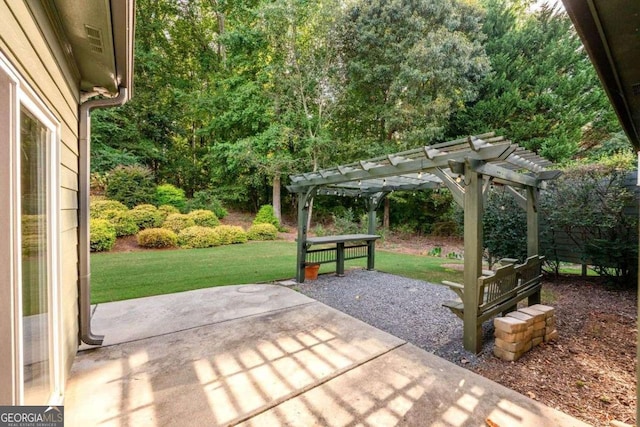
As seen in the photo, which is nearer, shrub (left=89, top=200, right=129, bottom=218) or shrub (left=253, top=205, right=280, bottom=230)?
shrub (left=89, top=200, right=129, bottom=218)

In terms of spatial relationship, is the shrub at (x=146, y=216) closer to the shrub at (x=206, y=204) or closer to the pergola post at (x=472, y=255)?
the shrub at (x=206, y=204)

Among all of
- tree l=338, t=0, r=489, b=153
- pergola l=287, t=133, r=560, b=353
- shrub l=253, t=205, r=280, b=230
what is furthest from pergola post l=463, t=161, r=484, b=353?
shrub l=253, t=205, r=280, b=230

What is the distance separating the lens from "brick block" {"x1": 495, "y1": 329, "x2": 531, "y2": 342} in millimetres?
2709

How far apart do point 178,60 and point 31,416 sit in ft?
60.8

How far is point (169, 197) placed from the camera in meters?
11.2

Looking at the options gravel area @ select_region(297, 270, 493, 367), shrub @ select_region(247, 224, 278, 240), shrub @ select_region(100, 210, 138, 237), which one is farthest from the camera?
shrub @ select_region(247, 224, 278, 240)

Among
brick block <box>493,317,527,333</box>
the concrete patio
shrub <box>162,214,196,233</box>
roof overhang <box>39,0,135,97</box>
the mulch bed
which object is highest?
roof overhang <box>39,0,135,97</box>

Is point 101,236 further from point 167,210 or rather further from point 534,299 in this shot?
point 534,299

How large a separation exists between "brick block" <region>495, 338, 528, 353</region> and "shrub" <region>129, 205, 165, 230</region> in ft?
32.6

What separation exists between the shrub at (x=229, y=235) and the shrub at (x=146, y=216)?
1865 millimetres

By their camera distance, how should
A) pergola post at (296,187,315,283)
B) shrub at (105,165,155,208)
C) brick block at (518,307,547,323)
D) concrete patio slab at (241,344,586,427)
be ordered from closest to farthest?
1. concrete patio slab at (241,344,586,427)
2. brick block at (518,307,547,323)
3. pergola post at (296,187,315,283)
4. shrub at (105,165,155,208)

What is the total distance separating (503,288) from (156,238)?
28.9 feet

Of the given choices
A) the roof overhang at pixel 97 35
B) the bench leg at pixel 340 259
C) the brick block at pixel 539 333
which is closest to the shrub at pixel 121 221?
the bench leg at pixel 340 259

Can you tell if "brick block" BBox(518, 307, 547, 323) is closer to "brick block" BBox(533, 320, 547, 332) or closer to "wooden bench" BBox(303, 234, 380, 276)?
"brick block" BBox(533, 320, 547, 332)
